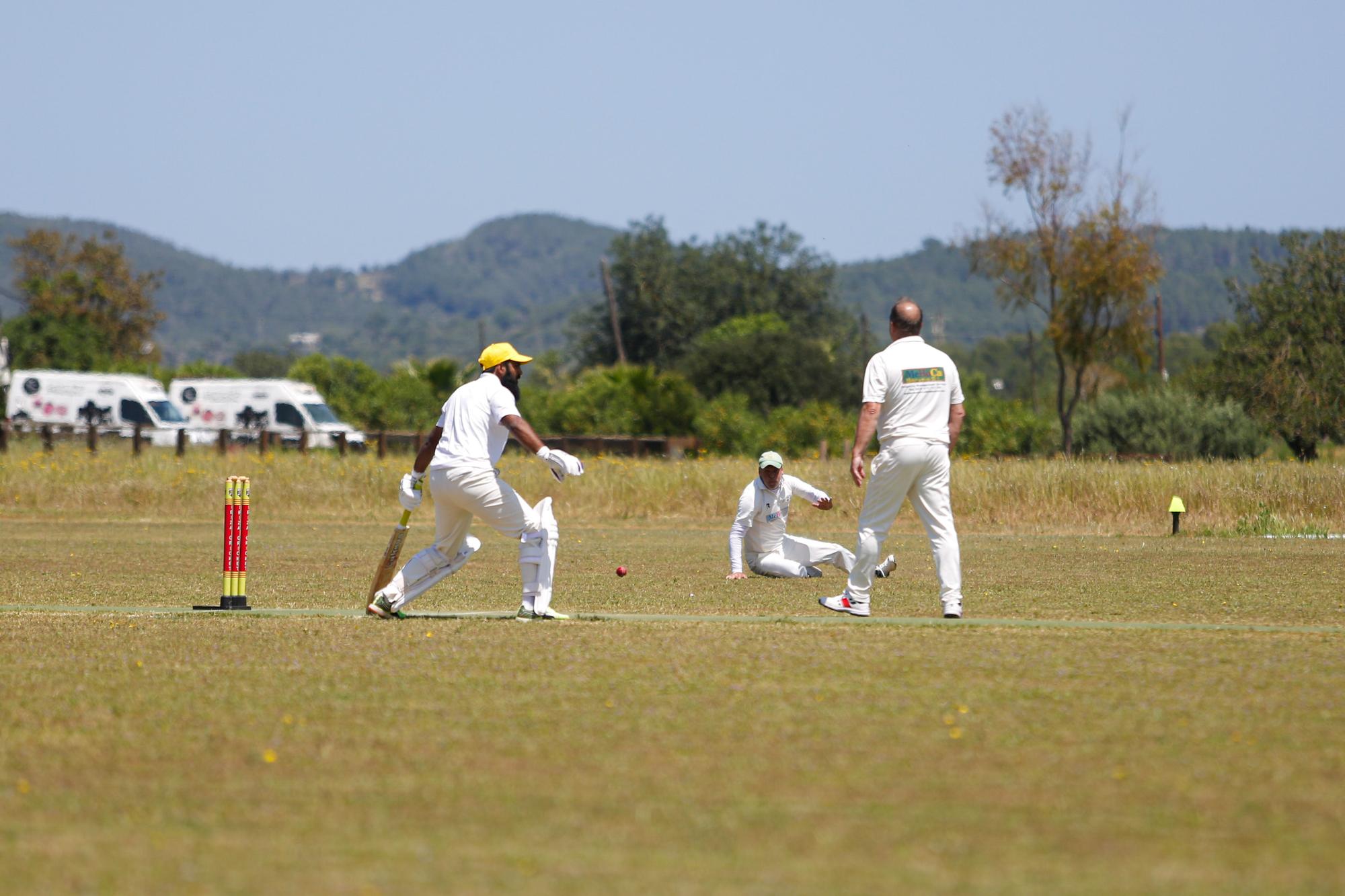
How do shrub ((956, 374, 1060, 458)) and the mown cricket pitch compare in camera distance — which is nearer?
the mown cricket pitch

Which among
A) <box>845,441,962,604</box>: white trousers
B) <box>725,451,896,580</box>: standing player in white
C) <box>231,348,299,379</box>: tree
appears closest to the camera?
<box>845,441,962,604</box>: white trousers

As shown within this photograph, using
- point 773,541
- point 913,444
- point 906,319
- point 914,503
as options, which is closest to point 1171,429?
point 773,541

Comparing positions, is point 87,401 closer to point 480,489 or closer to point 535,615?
point 535,615

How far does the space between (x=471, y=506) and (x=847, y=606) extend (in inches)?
106

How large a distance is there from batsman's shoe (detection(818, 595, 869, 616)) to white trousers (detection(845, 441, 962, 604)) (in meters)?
0.12

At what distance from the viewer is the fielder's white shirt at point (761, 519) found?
14.7 meters

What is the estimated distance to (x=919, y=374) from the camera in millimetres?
10531

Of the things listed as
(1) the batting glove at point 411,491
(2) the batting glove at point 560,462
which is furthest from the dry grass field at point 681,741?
(2) the batting glove at point 560,462

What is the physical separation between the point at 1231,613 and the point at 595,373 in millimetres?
41245

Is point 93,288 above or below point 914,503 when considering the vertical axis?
above

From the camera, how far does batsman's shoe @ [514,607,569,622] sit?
1070cm

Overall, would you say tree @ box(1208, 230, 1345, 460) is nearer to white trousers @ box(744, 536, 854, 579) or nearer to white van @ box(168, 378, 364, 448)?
white van @ box(168, 378, 364, 448)

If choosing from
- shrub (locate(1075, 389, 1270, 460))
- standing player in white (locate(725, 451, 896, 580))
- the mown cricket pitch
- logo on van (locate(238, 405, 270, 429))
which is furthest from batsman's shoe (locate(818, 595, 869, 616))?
logo on van (locate(238, 405, 270, 429))

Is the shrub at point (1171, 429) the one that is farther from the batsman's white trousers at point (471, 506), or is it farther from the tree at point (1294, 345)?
the batsman's white trousers at point (471, 506)
